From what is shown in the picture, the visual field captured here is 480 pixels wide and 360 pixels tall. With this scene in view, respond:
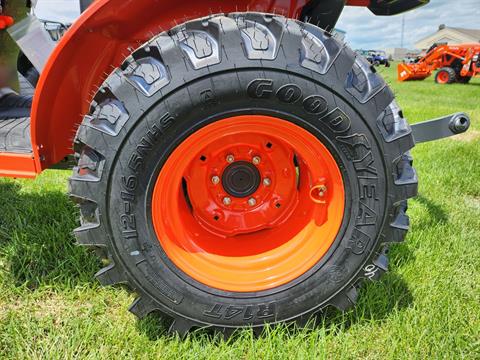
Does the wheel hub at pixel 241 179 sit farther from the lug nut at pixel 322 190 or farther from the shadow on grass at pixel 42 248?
the shadow on grass at pixel 42 248

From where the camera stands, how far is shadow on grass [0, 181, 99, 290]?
1987 millimetres

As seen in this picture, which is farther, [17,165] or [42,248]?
[42,248]

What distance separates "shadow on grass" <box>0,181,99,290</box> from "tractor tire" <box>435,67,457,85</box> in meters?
17.4

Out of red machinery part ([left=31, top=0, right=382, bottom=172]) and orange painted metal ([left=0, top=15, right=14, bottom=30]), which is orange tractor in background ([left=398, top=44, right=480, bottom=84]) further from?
orange painted metal ([left=0, top=15, right=14, bottom=30])

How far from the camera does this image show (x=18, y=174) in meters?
1.65

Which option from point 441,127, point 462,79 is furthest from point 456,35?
point 441,127

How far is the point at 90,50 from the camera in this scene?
5.29 feet

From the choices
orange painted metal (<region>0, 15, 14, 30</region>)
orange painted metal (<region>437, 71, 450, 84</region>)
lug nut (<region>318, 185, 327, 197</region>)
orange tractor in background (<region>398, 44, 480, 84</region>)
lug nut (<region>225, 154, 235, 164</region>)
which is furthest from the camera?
orange painted metal (<region>437, 71, 450, 84</region>)

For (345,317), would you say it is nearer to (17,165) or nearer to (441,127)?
(441,127)

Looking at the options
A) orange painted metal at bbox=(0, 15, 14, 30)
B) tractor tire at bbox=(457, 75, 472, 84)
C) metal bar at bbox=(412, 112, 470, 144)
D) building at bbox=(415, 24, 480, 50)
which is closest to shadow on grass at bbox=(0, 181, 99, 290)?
orange painted metal at bbox=(0, 15, 14, 30)

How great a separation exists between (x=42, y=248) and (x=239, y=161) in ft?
4.02

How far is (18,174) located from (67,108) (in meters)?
0.34

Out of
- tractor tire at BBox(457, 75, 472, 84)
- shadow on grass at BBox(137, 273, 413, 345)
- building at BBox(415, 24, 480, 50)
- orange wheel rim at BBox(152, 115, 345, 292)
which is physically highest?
orange wheel rim at BBox(152, 115, 345, 292)

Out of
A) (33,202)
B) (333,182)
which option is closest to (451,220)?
(333,182)
